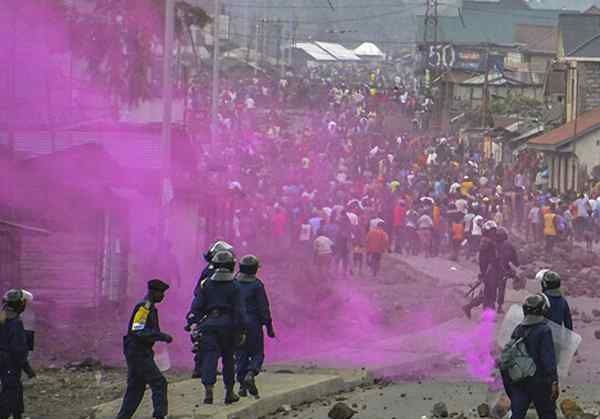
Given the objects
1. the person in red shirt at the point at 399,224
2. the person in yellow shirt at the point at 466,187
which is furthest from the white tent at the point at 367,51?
the person in red shirt at the point at 399,224

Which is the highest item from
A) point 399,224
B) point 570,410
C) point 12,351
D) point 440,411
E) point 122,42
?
point 122,42

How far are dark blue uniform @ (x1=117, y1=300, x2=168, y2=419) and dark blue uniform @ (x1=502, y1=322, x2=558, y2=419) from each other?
294cm

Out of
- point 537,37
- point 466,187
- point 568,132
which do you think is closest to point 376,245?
point 466,187

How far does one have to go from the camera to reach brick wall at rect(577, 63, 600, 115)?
5487cm

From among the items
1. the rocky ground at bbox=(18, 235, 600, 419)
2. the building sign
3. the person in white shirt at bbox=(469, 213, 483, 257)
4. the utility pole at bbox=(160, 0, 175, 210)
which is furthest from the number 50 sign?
the utility pole at bbox=(160, 0, 175, 210)

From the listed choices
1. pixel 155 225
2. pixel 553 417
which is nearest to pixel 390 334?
pixel 155 225

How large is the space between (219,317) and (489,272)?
9411 mm

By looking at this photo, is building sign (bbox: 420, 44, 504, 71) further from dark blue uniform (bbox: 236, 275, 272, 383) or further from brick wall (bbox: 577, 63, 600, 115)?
dark blue uniform (bbox: 236, 275, 272, 383)

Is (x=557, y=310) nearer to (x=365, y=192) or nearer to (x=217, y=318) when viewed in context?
(x=217, y=318)

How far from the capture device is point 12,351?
529 inches

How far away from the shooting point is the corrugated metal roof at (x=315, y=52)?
128 m

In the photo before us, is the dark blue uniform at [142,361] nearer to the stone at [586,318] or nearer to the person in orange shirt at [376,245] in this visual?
the stone at [586,318]

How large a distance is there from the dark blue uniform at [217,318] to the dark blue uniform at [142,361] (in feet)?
1.88

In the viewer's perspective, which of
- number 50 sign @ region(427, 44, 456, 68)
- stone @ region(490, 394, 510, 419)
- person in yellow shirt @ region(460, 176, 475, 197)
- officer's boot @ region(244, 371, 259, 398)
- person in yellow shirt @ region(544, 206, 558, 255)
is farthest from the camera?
number 50 sign @ region(427, 44, 456, 68)
